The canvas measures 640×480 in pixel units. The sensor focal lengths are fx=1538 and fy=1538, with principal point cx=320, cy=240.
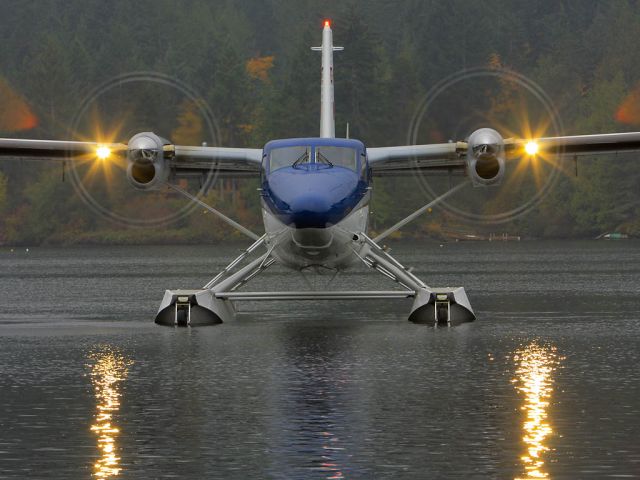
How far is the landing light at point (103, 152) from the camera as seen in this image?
27094mm

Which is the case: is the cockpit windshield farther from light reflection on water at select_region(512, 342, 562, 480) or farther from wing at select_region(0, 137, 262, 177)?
light reflection on water at select_region(512, 342, 562, 480)

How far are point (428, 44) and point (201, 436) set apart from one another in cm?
11600

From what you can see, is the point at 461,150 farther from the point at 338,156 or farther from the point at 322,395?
the point at 322,395

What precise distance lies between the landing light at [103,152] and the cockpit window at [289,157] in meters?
3.95

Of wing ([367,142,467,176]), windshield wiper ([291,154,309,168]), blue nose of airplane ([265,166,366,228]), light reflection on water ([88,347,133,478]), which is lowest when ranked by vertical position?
light reflection on water ([88,347,133,478])

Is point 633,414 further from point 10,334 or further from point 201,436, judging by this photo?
point 10,334

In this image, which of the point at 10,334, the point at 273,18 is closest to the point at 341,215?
the point at 10,334

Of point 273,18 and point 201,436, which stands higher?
point 273,18

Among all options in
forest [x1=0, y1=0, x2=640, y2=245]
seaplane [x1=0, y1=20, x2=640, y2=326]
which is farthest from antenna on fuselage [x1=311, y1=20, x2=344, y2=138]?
forest [x1=0, y1=0, x2=640, y2=245]

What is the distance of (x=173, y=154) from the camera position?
1042 inches

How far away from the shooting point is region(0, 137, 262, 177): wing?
2717 centimetres

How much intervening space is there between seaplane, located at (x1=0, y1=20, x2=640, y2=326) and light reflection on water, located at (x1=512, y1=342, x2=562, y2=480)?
393 cm

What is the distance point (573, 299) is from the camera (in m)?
32.8

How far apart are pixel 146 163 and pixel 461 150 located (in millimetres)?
5394
